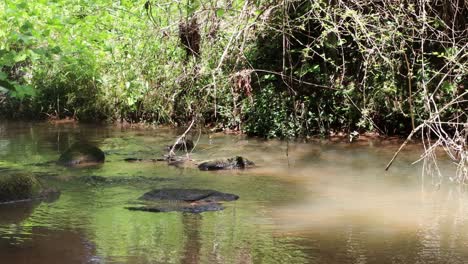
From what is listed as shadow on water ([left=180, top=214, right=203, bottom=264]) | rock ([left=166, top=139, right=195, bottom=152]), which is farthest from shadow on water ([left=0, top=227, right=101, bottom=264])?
rock ([left=166, top=139, right=195, bottom=152])

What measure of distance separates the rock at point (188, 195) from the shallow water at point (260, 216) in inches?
7.2

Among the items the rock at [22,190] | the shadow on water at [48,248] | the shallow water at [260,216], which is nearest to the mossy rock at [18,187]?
the rock at [22,190]

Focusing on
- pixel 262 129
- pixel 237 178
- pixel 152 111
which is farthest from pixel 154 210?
pixel 152 111

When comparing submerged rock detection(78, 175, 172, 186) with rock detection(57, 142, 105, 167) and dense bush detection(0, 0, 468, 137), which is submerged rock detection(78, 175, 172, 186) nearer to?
rock detection(57, 142, 105, 167)

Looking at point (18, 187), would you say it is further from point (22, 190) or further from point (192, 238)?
point (192, 238)

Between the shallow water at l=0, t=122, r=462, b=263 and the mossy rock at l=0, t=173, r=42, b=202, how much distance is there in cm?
27

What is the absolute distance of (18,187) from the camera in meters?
7.54

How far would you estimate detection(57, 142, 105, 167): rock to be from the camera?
966 centimetres

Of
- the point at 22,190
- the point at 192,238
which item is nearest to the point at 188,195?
the point at 192,238

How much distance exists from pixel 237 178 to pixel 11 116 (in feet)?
26.8

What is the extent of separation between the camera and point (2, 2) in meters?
16.9

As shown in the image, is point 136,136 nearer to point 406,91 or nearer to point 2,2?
point 406,91

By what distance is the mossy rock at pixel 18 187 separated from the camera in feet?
24.5

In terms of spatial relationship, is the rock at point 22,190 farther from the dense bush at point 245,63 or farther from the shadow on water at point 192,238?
the shadow on water at point 192,238
